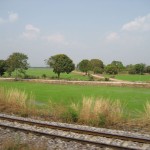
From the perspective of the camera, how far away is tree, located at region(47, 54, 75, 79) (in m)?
57.6

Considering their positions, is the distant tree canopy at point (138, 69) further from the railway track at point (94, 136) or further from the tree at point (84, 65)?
the railway track at point (94, 136)

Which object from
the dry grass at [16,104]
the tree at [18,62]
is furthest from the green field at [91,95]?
the tree at [18,62]

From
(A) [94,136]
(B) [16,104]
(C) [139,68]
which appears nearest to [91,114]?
(A) [94,136]

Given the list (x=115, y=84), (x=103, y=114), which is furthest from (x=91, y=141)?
(x=115, y=84)

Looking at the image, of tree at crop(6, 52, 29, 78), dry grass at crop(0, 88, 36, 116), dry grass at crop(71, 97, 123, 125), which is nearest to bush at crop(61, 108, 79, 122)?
dry grass at crop(71, 97, 123, 125)

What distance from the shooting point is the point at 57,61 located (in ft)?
191

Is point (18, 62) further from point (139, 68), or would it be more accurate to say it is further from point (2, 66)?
point (139, 68)

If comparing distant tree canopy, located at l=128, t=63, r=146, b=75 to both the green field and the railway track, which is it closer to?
the green field

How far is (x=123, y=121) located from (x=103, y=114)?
108 centimetres

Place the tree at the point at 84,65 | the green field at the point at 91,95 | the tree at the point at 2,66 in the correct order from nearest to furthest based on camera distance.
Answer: the green field at the point at 91,95 → the tree at the point at 2,66 → the tree at the point at 84,65

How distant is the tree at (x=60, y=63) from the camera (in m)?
57.6

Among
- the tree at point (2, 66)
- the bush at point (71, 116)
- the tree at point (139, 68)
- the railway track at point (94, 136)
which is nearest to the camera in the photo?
the railway track at point (94, 136)

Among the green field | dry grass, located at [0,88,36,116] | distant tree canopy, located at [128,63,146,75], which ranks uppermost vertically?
A: distant tree canopy, located at [128,63,146,75]

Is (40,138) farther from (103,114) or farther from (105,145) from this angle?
(103,114)
